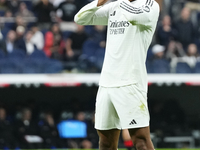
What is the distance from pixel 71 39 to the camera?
1190 cm

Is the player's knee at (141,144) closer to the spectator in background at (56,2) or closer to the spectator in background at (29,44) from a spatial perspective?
the spectator in background at (29,44)

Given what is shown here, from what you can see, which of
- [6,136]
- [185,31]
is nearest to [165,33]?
[185,31]

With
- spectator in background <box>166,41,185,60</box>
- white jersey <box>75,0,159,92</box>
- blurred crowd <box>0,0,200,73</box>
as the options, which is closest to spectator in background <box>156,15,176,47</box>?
blurred crowd <box>0,0,200,73</box>

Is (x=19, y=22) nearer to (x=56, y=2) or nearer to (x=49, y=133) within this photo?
(x=56, y=2)

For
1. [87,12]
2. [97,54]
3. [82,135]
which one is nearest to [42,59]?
[97,54]

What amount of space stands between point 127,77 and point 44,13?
8643 mm

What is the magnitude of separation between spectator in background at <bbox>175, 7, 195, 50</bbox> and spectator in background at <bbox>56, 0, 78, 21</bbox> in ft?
8.86

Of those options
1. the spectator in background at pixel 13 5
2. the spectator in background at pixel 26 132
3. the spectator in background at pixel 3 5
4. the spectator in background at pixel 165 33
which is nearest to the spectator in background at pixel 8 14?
the spectator in background at pixel 13 5

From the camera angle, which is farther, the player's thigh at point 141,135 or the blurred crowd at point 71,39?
the blurred crowd at point 71,39

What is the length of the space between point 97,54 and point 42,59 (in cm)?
131

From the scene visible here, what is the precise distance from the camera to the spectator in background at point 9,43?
37.3ft

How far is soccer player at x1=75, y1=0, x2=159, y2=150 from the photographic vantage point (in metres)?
4.19

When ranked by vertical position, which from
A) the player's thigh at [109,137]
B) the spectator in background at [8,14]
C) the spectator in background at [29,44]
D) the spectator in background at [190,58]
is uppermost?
the spectator in background at [8,14]

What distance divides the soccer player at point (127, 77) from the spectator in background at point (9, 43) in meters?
7.27
